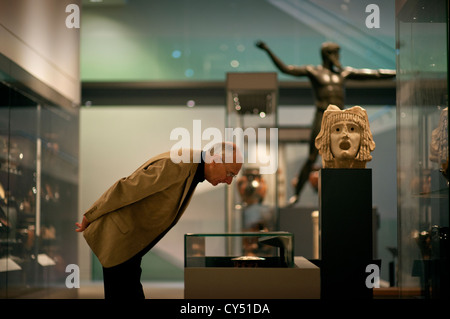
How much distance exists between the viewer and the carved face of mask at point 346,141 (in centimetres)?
342

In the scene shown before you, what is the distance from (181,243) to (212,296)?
5.06 meters

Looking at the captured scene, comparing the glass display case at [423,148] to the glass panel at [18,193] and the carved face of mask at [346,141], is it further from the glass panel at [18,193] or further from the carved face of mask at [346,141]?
the glass panel at [18,193]

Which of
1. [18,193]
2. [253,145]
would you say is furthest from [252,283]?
[253,145]

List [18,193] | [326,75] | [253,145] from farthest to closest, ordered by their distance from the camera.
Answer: [326,75] < [253,145] < [18,193]

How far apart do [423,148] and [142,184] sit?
1.29 metres

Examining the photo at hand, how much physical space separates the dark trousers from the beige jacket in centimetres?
3

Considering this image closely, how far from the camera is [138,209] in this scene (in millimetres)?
2963

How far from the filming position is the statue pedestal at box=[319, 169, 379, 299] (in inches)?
123

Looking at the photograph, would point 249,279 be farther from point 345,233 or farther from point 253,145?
point 253,145

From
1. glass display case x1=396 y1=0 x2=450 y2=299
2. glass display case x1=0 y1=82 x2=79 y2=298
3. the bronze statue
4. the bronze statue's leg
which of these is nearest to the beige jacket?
glass display case x1=396 y1=0 x2=450 y2=299

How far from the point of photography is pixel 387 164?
20.4ft

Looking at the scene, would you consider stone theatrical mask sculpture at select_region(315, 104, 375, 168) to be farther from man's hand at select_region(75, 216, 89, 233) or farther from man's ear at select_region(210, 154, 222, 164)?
man's hand at select_region(75, 216, 89, 233)
